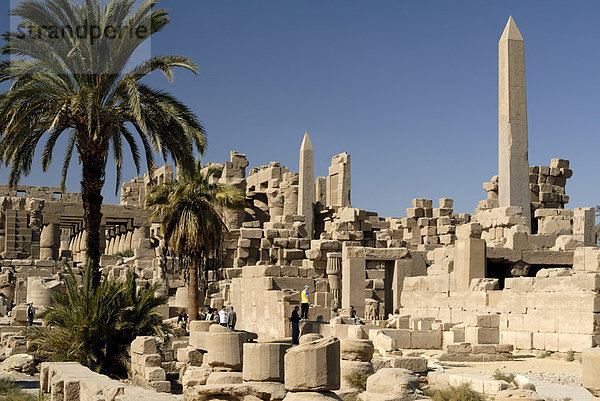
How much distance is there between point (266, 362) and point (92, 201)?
834 centimetres

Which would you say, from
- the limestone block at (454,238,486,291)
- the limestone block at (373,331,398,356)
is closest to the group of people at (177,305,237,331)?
the limestone block at (373,331,398,356)

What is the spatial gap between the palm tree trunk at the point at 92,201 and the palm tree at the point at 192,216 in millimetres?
6405

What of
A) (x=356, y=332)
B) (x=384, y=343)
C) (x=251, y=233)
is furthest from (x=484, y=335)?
(x=251, y=233)

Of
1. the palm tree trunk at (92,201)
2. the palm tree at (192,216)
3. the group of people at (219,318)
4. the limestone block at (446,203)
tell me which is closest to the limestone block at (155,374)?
the group of people at (219,318)

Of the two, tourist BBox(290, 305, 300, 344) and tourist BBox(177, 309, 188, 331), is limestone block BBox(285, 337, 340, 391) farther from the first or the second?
tourist BBox(177, 309, 188, 331)

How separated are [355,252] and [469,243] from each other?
A: 4.34 m

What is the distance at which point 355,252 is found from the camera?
25688 millimetres

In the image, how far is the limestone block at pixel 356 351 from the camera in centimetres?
1298

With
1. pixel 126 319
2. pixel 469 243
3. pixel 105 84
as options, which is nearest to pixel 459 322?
pixel 469 243

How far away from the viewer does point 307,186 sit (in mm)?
42969

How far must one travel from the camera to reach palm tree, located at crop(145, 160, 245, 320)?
2391 centimetres

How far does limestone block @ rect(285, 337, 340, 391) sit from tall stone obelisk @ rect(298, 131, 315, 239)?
109 feet

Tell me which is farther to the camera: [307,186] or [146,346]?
[307,186]

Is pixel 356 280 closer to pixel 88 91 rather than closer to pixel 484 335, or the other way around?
pixel 484 335
